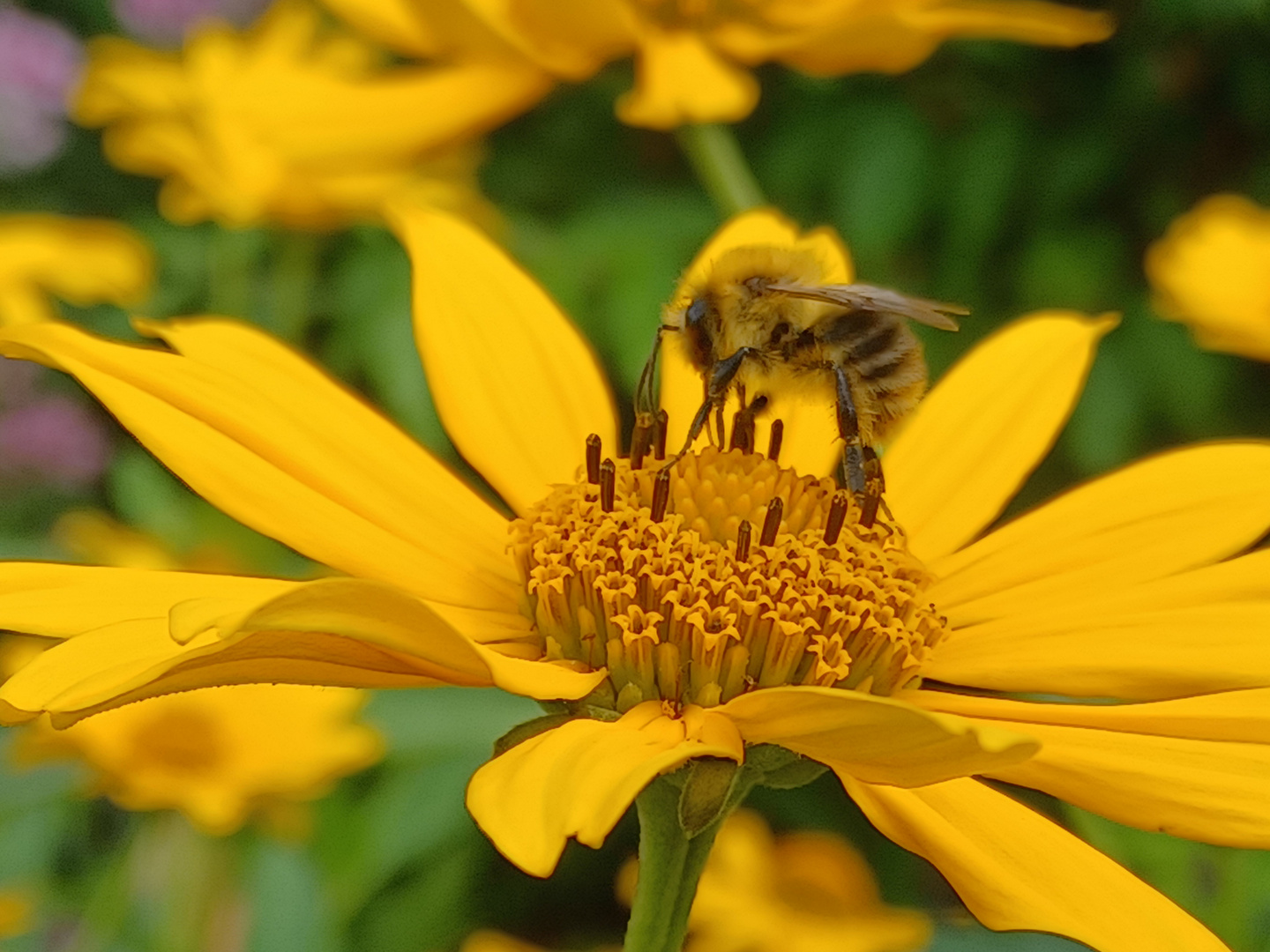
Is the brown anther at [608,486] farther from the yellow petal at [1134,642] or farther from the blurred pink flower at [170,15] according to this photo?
the blurred pink flower at [170,15]

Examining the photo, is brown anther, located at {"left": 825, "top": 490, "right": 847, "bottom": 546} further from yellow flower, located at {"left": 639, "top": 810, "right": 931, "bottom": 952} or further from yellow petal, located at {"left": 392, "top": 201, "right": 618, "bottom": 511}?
yellow flower, located at {"left": 639, "top": 810, "right": 931, "bottom": 952}

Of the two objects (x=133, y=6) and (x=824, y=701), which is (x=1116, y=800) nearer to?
(x=824, y=701)

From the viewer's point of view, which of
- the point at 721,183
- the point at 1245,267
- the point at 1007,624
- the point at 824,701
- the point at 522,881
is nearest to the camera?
the point at 824,701

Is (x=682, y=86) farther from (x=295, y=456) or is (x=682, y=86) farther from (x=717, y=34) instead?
(x=295, y=456)

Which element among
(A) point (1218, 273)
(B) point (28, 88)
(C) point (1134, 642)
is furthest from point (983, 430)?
(B) point (28, 88)

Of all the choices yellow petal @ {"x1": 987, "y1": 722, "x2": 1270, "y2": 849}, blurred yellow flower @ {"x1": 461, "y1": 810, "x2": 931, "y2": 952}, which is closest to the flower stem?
yellow petal @ {"x1": 987, "y1": 722, "x2": 1270, "y2": 849}

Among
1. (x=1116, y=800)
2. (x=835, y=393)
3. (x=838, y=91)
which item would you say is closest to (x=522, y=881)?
(x=838, y=91)
